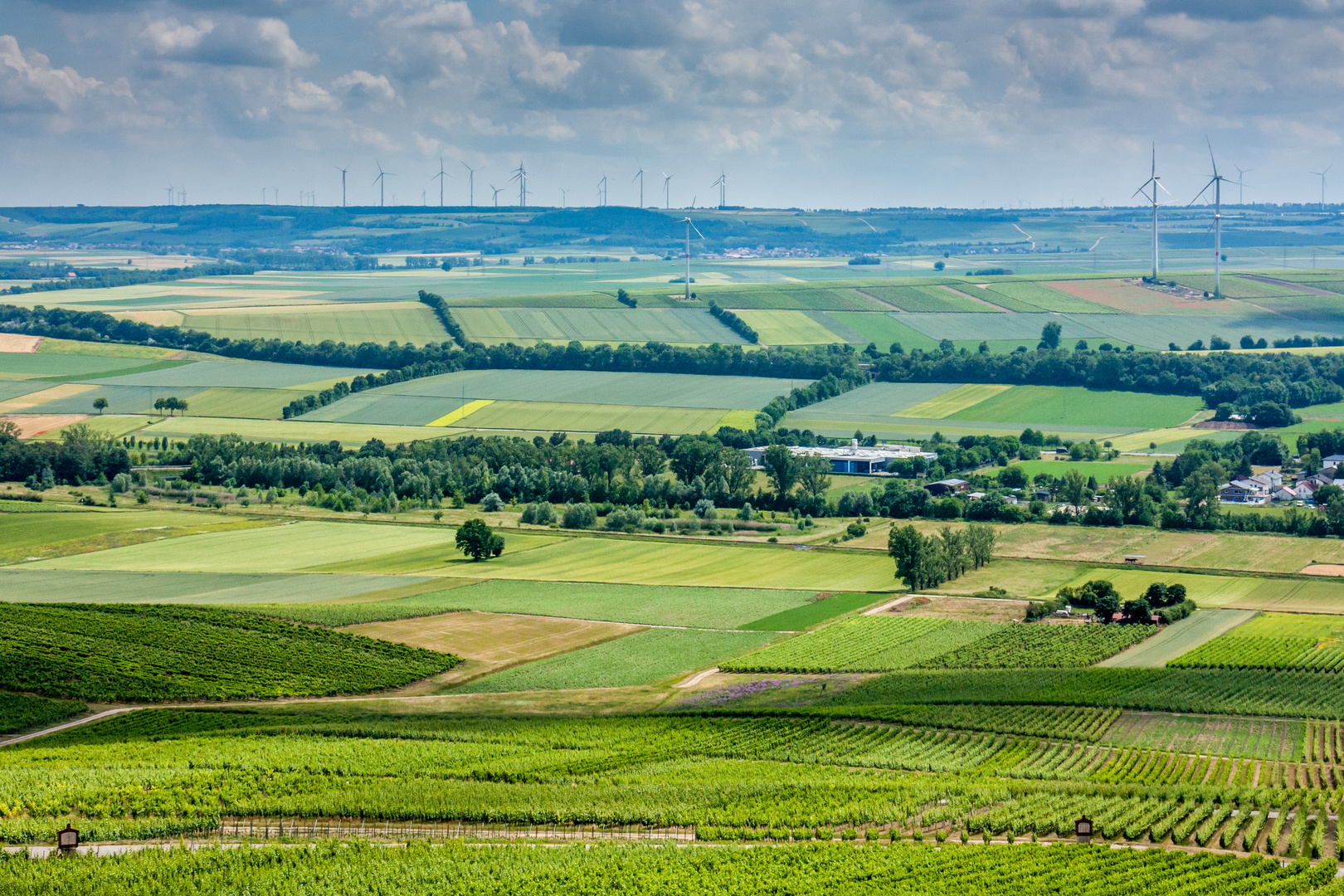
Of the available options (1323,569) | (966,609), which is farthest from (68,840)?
(1323,569)

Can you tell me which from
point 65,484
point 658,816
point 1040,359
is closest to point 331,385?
point 65,484

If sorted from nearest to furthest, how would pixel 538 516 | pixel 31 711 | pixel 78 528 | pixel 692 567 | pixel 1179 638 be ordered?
1. pixel 31 711
2. pixel 1179 638
3. pixel 692 567
4. pixel 78 528
5. pixel 538 516

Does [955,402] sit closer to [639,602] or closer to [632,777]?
[639,602]

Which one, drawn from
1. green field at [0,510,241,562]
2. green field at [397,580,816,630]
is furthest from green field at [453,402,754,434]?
green field at [397,580,816,630]

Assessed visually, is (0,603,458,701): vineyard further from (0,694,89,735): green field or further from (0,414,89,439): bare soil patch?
(0,414,89,439): bare soil patch

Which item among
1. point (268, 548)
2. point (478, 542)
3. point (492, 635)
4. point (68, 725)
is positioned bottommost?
point (68, 725)

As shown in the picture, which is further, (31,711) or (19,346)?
(19,346)
